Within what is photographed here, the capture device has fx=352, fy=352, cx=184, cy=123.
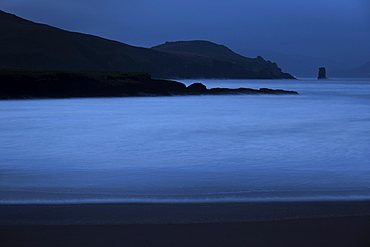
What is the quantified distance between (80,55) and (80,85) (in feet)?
241

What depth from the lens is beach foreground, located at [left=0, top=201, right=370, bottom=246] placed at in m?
2.74

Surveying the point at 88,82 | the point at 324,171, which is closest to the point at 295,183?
the point at 324,171

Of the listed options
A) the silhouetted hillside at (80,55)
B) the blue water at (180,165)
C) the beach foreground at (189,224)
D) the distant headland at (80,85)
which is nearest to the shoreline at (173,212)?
the beach foreground at (189,224)

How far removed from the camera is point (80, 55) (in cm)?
9756

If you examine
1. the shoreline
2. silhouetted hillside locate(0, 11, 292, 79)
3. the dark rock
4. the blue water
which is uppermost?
silhouetted hillside locate(0, 11, 292, 79)

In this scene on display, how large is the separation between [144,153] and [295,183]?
361 centimetres

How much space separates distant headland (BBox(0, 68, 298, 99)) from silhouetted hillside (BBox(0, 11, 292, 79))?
57.6 meters

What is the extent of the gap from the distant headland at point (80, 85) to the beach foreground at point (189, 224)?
2409cm

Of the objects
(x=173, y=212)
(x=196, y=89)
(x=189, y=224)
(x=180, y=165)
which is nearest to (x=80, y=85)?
(x=196, y=89)

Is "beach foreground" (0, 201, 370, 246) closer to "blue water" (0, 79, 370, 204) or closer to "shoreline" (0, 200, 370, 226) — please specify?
"shoreline" (0, 200, 370, 226)

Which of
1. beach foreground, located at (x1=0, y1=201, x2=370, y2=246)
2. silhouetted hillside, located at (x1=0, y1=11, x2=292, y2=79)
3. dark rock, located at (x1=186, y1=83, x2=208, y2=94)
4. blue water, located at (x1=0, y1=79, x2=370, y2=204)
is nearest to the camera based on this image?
beach foreground, located at (x1=0, y1=201, x2=370, y2=246)

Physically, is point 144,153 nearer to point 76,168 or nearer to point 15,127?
point 76,168

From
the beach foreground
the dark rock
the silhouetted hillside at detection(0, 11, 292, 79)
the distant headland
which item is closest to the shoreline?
the beach foreground

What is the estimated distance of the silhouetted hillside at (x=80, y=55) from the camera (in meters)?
84.2
